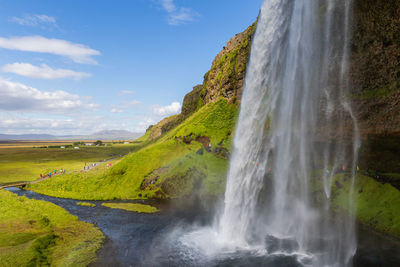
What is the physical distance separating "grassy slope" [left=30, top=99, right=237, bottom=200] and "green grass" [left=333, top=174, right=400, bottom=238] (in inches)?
630

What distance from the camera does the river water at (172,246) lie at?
1738 cm

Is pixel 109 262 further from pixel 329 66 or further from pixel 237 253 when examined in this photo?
pixel 329 66

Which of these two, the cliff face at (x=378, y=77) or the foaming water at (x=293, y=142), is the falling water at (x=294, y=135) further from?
the cliff face at (x=378, y=77)

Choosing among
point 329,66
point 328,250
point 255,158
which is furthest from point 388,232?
point 329,66

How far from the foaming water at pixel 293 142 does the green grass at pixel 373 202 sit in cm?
78

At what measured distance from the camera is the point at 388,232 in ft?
72.6

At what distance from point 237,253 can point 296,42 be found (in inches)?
882

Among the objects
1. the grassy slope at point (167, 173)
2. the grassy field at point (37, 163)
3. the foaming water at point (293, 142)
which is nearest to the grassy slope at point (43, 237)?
the foaming water at point (293, 142)

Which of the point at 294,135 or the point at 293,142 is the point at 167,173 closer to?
the point at 293,142

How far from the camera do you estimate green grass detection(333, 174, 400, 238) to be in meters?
23.0

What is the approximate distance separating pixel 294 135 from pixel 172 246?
19450mm

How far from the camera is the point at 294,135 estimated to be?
2975 centimetres

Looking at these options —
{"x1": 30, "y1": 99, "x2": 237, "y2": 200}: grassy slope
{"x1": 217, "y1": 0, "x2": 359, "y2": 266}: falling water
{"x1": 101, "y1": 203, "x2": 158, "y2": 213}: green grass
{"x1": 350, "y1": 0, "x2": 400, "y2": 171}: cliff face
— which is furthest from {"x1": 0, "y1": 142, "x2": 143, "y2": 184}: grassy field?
{"x1": 350, "y1": 0, "x2": 400, "y2": 171}: cliff face

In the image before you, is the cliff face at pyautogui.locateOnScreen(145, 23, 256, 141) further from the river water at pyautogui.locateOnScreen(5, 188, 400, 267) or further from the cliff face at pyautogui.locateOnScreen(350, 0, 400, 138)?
the river water at pyautogui.locateOnScreen(5, 188, 400, 267)
